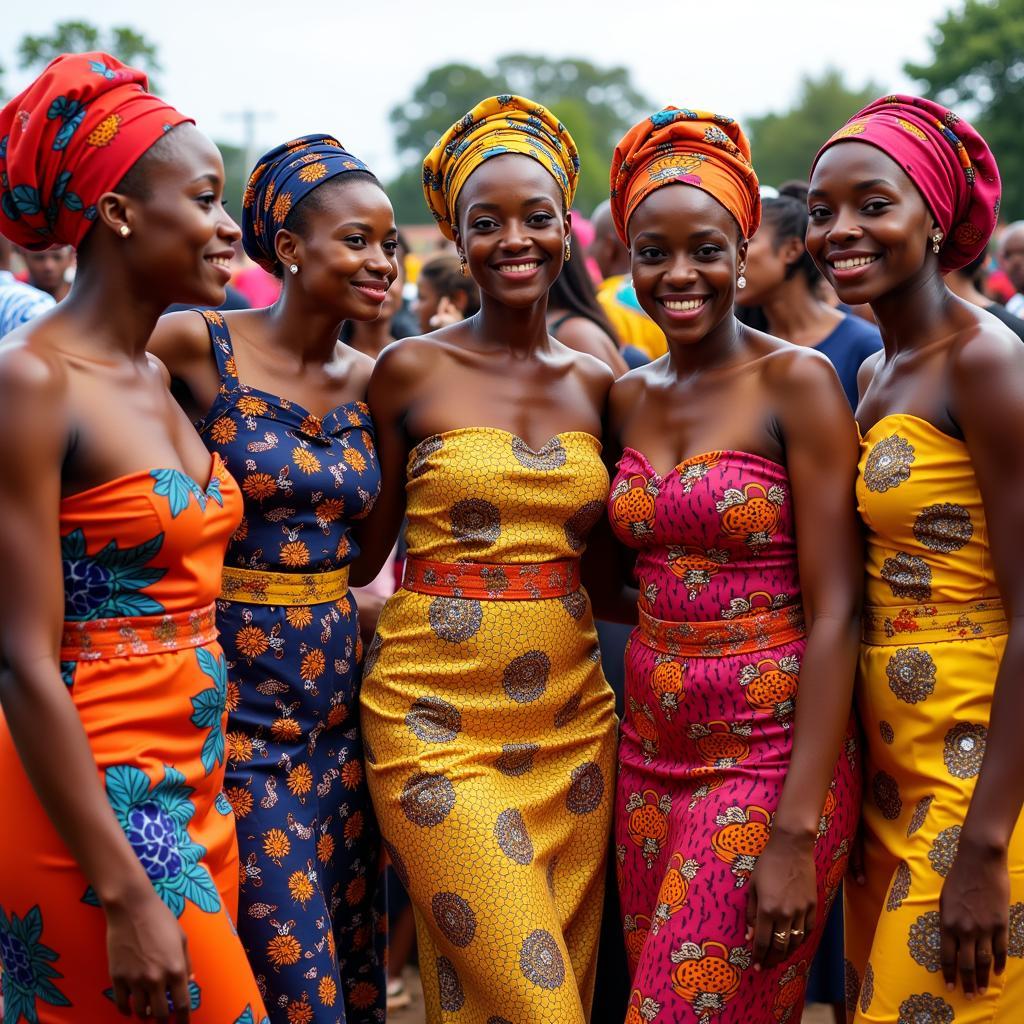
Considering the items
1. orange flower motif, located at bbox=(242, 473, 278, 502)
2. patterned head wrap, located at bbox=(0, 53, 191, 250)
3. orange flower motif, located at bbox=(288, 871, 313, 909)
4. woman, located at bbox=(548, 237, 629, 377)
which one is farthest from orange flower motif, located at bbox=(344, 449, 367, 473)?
woman, located at bbox=(548, 237, 629, 377)

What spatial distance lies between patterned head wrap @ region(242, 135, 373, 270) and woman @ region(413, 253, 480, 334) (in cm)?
234

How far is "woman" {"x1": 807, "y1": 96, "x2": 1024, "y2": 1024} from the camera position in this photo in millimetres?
2781

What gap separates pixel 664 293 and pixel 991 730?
129cm

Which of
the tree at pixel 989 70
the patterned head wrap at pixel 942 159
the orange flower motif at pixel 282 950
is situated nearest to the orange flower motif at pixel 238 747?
the orange flower motif at pixel 282 950

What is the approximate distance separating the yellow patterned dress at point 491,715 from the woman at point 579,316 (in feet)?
5.22

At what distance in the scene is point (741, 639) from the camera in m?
3.12

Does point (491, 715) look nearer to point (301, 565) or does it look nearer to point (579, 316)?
point (301, 565)

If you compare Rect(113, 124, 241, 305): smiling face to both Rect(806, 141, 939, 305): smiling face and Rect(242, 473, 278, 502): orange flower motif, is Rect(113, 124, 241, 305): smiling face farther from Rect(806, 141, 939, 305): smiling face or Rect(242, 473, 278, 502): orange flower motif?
Rect(806, 141, 939, 305): smiling face

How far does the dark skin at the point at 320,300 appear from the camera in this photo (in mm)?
3377

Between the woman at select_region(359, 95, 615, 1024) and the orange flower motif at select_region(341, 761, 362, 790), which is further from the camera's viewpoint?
the orange flower motif at select_region(341, 761, 362, 790)

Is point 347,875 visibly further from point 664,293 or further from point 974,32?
point 974,32

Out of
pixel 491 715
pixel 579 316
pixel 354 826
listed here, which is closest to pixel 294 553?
pixel 491 715

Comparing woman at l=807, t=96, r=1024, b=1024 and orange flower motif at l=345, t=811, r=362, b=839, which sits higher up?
woman at l=807, t=96, r=1024, b=1024

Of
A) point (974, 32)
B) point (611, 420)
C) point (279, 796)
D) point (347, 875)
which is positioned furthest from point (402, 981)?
point (974, 32)
